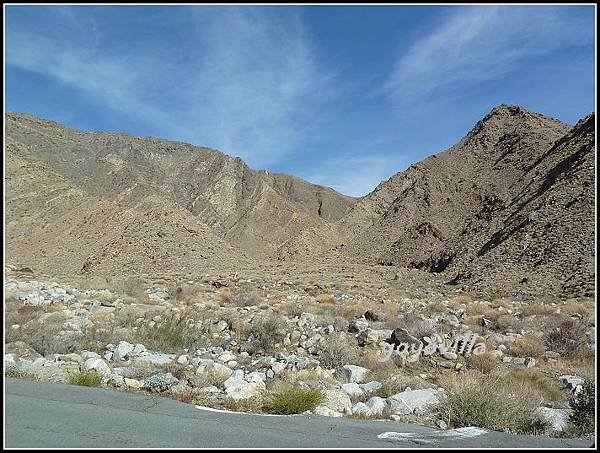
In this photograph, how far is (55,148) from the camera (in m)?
72.4

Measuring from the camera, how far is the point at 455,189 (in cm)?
6284

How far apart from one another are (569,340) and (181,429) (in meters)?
11.0

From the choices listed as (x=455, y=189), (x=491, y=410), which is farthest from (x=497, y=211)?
(x=491, y=410)

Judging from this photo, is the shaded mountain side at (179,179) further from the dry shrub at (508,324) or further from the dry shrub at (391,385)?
the dry shrub at (391,385)

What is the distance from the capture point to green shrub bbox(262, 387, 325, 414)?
6715mm

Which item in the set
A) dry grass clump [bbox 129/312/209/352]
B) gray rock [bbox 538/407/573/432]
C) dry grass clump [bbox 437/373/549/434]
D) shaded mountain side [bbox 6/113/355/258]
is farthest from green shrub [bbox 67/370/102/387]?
shaded mountain side [bbox 6/113/355/258]

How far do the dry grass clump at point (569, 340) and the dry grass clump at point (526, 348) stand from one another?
373mm

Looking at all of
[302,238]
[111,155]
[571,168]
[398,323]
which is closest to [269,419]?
[398,323]

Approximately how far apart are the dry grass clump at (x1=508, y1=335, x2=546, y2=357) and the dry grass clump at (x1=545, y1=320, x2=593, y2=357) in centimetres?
37

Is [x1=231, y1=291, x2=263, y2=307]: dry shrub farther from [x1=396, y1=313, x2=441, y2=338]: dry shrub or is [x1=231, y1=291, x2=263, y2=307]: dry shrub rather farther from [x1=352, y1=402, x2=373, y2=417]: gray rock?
[x1=352, y1=402, x2=373, y2=417]: gray rock

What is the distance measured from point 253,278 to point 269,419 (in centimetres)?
2807

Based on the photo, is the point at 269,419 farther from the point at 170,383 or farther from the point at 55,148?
the point at 55,148

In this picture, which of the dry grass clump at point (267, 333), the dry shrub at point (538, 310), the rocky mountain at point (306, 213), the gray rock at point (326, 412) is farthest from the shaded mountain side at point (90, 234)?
the gray rock at point (326, 412)

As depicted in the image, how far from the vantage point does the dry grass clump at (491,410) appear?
20.8 feet
